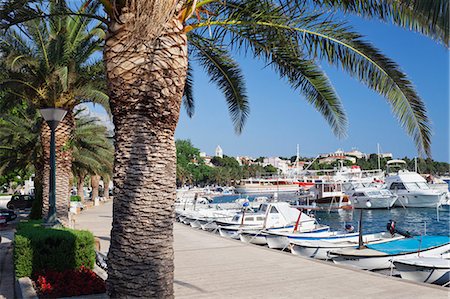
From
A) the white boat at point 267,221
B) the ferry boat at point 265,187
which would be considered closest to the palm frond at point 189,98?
the white boat at point 267,221

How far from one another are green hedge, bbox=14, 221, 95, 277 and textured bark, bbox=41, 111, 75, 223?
19.3ft

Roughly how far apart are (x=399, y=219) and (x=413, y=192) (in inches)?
430

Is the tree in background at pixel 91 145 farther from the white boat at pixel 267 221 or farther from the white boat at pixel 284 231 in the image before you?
the white boat at pixel 284 231

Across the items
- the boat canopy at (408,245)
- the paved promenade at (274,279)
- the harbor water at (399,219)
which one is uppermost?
the paved promenade at (274,279)

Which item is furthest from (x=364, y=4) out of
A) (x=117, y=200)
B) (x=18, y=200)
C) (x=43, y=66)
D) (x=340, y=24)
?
(x=18, y=200)

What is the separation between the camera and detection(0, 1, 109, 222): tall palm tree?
40.4ft

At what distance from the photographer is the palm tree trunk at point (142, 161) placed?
4.57 meters

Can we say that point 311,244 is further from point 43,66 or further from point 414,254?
point 43,66

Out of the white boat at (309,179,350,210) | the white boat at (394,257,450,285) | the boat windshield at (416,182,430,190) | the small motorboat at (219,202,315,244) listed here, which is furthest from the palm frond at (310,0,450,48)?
the boat windshield at (416,182,430,190)

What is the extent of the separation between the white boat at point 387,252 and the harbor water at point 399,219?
1397 centimetres

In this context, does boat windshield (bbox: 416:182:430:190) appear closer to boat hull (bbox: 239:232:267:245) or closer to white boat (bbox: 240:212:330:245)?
white boat (bbox: 240:212:330:245)

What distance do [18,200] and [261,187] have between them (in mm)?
83863

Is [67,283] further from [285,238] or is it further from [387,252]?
[285,238]

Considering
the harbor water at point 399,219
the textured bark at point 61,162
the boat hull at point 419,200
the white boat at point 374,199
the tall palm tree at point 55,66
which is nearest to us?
the tall palm tree at point 55,66
